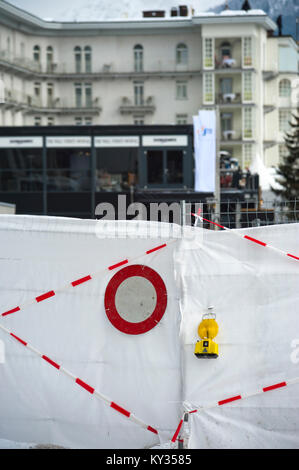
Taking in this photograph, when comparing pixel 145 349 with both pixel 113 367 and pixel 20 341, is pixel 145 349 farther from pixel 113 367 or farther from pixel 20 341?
pixel 20 341

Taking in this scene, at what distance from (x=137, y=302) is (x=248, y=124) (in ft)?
193

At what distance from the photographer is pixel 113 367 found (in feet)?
20.6

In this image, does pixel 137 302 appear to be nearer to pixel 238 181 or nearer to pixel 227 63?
pixel 238 181

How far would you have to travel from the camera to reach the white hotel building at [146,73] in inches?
2488

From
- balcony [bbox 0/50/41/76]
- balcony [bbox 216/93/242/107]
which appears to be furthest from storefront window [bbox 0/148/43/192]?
balcony [bbox 216/93/242/107]

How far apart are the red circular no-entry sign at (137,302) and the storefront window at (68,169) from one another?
27625 mm

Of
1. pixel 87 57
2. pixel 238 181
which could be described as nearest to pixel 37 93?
pixel 87 57

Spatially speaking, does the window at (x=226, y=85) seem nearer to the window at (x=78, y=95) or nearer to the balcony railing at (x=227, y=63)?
the balcony railing at (x=227, y=63)

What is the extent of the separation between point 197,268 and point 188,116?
60.1 m

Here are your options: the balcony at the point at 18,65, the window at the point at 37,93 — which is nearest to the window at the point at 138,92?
the window at the point at 37,93

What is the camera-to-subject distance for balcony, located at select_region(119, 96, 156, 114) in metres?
64.8

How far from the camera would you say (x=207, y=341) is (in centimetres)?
608

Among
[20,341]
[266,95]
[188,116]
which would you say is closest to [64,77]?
[188,116]

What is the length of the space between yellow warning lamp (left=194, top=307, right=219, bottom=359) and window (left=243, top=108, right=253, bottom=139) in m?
58.6
